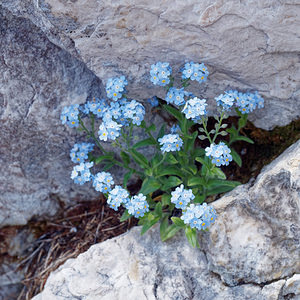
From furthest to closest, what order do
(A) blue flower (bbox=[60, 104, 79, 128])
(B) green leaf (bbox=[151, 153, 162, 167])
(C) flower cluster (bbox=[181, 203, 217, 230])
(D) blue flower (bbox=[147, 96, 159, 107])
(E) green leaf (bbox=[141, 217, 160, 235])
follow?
(D) blue flower (bbox=[147, 96, 159, 107]) → (B) green leaf (bbox=[151, 153, 162, 167]) → (A) blue flower (bbox=[60, 104, 79, 128]) → (E) green leaf (bbox=[141, 217, 160, 235]) → (C) flower cluster (bbox=[181, 203, 217, 230])

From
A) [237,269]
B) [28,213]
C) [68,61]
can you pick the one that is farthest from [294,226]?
[28,213]

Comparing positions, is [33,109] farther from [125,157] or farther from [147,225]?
[147,225]

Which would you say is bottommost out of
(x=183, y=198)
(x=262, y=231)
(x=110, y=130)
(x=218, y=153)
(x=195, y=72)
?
(x=262, y=231)

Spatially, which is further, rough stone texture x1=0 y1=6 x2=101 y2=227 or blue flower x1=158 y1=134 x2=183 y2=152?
rough stone texture x1=0 y1=6 x2=101 y2=227

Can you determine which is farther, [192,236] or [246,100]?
[246,100]

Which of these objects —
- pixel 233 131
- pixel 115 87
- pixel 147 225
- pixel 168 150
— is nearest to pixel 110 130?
pixel 115 87

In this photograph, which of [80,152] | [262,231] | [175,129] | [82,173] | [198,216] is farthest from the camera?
[80,152]

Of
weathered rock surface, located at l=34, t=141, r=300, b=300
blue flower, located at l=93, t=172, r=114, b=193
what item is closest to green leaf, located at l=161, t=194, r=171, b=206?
weathered rock surface, located at l=34, t=141, r=300, b=300

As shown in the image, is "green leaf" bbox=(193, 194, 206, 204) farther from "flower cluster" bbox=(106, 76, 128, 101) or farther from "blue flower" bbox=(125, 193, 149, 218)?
"flower cluster" bbox=(106, 76, 128, 101)
